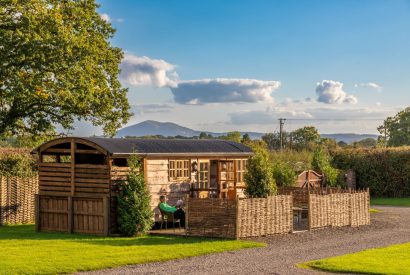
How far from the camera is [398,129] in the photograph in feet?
346

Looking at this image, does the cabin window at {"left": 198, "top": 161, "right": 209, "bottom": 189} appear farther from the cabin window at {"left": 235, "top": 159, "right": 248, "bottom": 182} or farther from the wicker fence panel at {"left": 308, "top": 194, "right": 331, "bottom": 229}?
the wicker fence panel at {"left": 308, "top": 194, "right": 331, "bottom": 229}

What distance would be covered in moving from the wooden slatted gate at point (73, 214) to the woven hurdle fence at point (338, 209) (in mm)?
7486

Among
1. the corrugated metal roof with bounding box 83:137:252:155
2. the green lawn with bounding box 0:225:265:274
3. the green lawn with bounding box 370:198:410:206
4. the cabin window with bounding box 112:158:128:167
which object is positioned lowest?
the green lawn with bounding box 0:225:265:274

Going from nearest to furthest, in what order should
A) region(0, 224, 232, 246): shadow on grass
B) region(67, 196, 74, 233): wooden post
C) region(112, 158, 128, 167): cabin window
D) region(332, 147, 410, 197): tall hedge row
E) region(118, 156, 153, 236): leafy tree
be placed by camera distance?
region(0, 224, 232, 246): shadow on grass → region(118, 156, 153, 236): leafy tree → region(67, 196, 74, 233): wooden post → region(112, 158, 128, 167): cabin window → region(332, 147, 410, 197): tall hedge row

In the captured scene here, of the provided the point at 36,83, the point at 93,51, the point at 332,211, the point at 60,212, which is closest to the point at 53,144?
the point at 60,212

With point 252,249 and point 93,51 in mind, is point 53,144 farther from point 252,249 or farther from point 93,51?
point 252,249

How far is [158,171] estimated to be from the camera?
83.3 ft

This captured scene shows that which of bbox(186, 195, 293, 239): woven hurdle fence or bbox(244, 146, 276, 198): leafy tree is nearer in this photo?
bbox(186, 195, 293, 239): woven hurdle fence

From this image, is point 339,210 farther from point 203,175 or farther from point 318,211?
point 203,175

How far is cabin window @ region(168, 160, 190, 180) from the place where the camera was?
1025 inches

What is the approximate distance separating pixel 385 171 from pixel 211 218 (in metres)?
25.8

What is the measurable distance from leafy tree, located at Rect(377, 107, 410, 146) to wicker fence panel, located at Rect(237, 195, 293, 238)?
81.3 meters

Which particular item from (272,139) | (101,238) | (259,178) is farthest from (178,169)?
(272,139)

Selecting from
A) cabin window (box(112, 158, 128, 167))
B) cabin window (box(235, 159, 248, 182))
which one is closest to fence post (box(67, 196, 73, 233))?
cabin window (box(112, 158, 128, 167))
